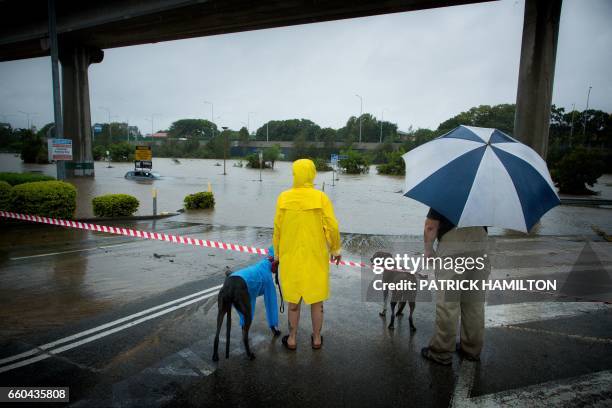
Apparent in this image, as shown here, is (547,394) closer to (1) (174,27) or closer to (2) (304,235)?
(2) (304,235)

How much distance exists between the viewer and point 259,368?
141 inches

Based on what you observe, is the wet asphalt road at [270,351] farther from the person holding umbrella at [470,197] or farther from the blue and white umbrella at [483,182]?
the blue and white umbrella at [483,182]

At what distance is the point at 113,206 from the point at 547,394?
487 inches

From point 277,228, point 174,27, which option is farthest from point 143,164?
point 277,228

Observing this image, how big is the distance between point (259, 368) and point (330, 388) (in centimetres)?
73

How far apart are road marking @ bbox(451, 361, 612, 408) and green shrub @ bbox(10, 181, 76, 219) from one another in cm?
1148

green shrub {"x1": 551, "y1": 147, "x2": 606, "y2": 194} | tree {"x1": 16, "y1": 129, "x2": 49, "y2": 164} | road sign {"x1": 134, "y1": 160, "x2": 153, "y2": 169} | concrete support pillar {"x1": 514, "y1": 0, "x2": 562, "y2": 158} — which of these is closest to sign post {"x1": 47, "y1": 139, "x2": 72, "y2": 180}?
concrete support pillar {"x1": 514, "y1": 0, "x2": 562, "y2": 158}

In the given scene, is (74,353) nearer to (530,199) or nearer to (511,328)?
(530,199)

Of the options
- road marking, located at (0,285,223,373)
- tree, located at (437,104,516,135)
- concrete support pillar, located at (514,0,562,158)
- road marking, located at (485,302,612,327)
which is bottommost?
road marking, located at (0,285,223,373)

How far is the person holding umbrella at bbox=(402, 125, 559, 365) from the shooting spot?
3008 mm

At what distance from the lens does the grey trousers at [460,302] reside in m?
3.54

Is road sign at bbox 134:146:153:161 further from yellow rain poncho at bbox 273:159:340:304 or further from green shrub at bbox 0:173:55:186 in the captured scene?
yellow rain poncho at bbox 273:159:340:304

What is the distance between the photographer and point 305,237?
12.0 feet

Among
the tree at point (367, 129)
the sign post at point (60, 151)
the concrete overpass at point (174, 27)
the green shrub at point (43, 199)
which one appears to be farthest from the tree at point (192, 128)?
the green shrub at point (43, 199)
